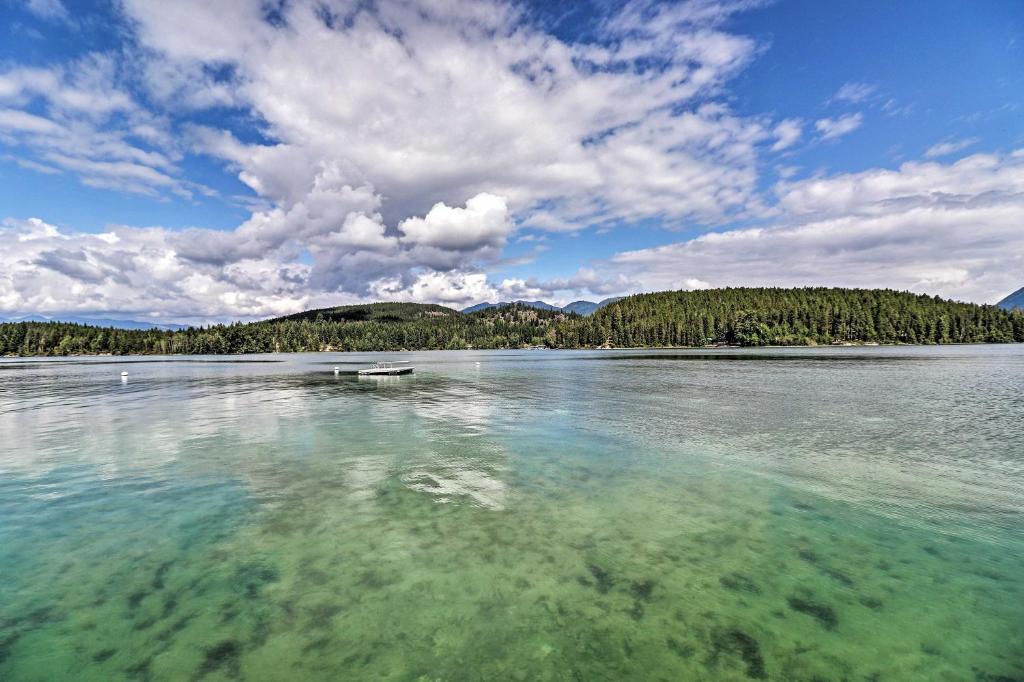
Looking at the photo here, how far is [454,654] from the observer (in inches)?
360

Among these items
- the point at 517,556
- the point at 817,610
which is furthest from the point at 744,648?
the point at 517,556

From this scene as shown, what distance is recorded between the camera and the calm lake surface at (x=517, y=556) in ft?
30.0

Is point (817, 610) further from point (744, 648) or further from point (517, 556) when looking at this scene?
point (517, 556)

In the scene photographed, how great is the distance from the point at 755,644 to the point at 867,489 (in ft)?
45.7

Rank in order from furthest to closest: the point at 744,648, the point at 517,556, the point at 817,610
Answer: the point at 517,556
the point at 817,610
the point at 744,648

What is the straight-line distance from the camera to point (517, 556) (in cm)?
1345

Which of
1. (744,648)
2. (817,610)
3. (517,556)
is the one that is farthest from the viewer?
(517,556)

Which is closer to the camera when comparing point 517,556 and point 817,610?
point 817,610

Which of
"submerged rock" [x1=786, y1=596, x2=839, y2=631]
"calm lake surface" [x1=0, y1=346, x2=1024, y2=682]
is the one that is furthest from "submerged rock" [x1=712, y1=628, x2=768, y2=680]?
"submerged rock" [x1=786, y1=596, x2=839, y2=631]

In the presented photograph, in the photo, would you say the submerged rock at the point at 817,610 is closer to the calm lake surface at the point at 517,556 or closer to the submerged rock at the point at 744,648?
the calm lake surface at the point at 517,556

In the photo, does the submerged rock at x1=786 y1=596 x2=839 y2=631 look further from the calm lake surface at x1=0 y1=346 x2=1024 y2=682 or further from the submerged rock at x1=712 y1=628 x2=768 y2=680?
the submerged rock at x1=712 y1=628 x2=768 y2=680

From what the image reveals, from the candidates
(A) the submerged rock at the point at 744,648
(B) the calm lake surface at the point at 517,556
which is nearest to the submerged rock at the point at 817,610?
(B) the calm lake surface at the point at 517,556

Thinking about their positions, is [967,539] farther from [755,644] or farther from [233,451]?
[233,451]

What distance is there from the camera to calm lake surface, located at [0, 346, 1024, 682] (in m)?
9.14
